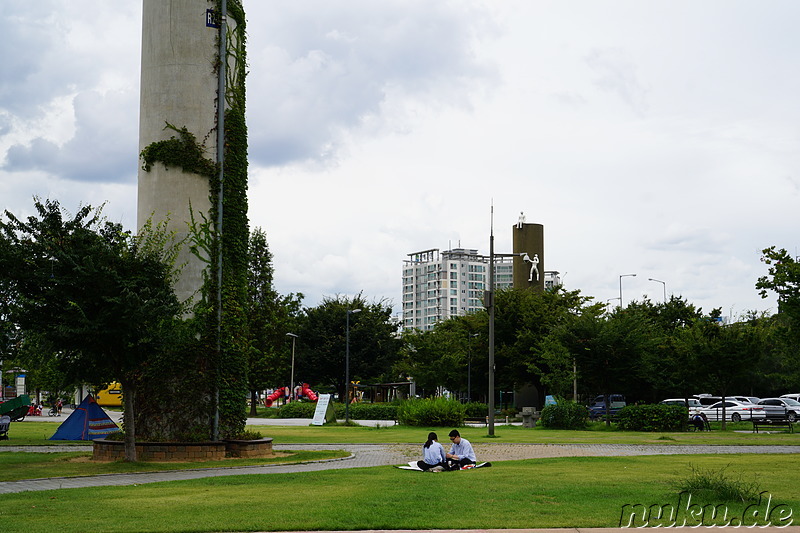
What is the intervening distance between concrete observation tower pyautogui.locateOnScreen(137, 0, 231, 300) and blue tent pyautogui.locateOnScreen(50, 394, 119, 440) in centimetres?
946

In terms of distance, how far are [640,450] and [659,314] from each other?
4878cm

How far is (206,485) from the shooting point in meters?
15.4

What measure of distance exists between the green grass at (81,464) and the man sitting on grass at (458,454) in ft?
15.3

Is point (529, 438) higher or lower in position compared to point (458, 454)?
lower

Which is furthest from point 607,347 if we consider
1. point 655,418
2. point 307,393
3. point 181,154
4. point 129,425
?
point 307,393

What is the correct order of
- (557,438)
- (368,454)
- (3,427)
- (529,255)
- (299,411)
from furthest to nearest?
(529,255), (299,411), (557,438), (3,427), (368,454)

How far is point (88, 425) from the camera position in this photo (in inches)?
1195

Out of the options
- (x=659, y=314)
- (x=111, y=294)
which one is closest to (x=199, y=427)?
(x=111, y=294)

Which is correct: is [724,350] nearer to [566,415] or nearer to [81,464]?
[566,415]

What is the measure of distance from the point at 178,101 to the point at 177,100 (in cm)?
4

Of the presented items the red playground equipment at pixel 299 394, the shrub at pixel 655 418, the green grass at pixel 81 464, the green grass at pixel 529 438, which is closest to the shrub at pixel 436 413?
the green grass at pixel 529 438

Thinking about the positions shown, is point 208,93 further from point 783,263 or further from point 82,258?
point 783,263
